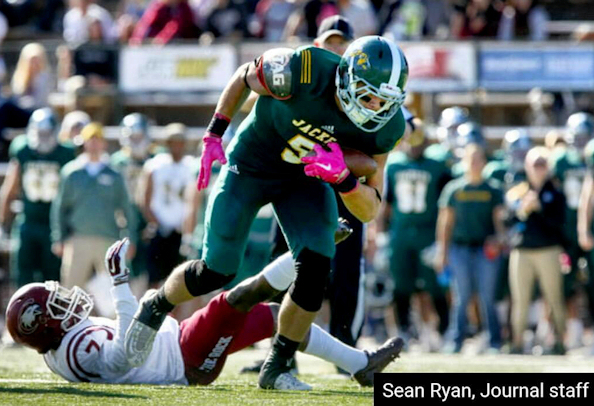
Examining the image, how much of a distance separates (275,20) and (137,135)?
287 cm

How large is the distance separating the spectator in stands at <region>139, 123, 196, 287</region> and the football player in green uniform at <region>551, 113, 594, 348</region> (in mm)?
3066

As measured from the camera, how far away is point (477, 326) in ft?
38.1

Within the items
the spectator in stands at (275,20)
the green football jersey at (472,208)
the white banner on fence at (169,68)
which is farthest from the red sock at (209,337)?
Result: the spectator in stands at (275,20)

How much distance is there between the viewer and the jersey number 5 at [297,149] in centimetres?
564

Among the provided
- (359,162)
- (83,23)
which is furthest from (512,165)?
(359,162)

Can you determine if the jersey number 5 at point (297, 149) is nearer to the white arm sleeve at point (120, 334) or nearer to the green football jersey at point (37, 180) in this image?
the white arm sleeve at point (120, 334)

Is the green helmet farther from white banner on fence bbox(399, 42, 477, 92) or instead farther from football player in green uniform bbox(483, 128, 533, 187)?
white banner on fence bbox(399, 42, 477, 92)

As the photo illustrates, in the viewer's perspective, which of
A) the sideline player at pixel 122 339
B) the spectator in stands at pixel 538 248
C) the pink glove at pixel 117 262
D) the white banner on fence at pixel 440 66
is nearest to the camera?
the sideline player at pixel 122 339

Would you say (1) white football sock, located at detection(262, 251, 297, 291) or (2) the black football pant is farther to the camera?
(2) the black football pant

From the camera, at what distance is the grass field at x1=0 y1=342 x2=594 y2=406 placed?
517 centimetres

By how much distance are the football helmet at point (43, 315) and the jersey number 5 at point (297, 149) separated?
3.62 ft

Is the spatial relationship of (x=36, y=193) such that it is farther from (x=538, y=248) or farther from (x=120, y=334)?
(x=120, y=334)

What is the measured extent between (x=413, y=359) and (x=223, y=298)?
120 inches

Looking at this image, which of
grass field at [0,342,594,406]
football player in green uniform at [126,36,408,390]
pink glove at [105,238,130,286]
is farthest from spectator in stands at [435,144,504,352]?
pink glove at [105,238,130,286]
